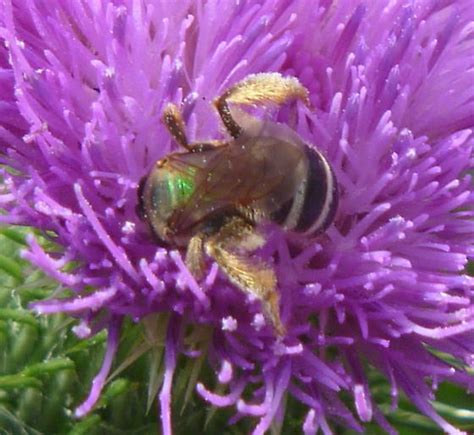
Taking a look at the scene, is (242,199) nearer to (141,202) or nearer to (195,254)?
(195,254)

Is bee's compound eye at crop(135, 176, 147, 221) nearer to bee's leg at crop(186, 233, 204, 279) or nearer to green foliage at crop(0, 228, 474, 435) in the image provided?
bee's leg at crop(186, 233, 204, 279)

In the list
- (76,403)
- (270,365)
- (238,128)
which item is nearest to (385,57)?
(238,128)

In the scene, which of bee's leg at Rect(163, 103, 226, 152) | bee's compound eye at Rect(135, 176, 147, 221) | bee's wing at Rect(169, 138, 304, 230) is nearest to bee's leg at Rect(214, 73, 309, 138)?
bee's leg at Rect(163, 103, 226, 152)

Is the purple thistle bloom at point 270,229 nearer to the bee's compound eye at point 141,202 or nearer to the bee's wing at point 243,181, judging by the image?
the bee's compound eye at point 141,202

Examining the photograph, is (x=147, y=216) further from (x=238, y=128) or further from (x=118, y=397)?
(x=118, y=397)

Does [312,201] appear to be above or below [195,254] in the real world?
above

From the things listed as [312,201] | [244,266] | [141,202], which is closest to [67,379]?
[141,202]
